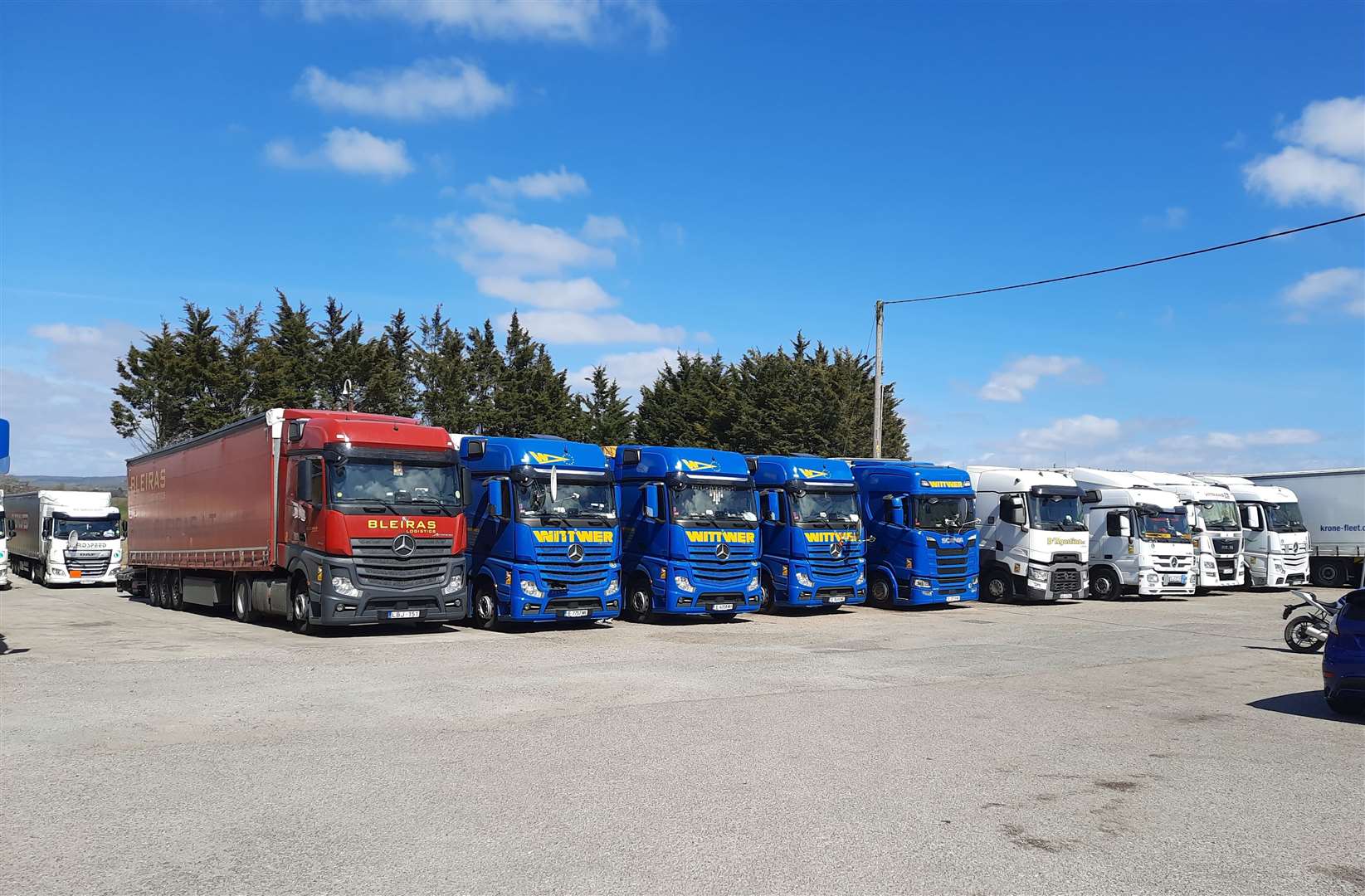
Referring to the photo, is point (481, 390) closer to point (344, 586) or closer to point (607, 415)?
point (607, 415)

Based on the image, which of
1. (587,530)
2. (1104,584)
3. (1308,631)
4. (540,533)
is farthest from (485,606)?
(1104,584)

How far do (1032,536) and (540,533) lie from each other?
44.1ft

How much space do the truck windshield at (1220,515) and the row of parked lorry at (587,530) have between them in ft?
2.32

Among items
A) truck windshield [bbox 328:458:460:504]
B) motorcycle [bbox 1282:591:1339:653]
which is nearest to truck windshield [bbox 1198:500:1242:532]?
motorcycle [bbox 1282:591:1339:653]

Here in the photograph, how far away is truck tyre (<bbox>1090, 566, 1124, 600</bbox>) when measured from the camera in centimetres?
2822

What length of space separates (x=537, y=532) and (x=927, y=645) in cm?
658

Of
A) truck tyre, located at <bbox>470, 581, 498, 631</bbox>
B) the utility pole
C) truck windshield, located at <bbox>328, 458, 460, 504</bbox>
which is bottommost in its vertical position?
truck tyre, located at <bbox>470, 581, 498, 631</bbox>

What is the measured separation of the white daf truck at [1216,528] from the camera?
30375 mm

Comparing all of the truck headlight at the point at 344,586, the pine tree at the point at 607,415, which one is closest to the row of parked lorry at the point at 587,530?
the truck headlight at the point at 344,586

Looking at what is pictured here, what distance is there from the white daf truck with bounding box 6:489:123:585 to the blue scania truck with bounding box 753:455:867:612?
24109mm

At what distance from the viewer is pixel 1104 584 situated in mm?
28484

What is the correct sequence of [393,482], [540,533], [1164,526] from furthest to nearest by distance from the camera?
[1164,526], [540,533], [393,482]

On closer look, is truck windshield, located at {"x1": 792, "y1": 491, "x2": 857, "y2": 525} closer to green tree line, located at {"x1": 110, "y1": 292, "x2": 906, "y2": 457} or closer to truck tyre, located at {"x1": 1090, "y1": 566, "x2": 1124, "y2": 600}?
truck tyre, located at {"x1": 1090, "y1": 566, "x2": 1124, "y2": 600}

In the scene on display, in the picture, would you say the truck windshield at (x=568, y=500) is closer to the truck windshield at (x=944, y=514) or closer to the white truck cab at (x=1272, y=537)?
the truck windshield at (x=944, y=514)
